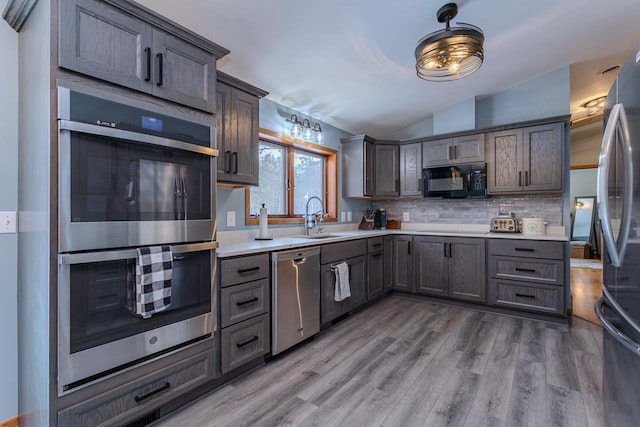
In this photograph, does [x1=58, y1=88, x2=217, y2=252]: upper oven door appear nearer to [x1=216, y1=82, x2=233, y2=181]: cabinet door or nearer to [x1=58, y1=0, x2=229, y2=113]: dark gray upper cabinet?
[x1=58, y1=0, x2=229, y2=113]: dark gray upper cabinet

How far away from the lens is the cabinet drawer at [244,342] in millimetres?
1950

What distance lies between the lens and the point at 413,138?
4.52m

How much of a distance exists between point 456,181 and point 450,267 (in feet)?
3.65

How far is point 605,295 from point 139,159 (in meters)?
2.28

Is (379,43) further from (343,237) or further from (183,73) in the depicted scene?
(343,237)

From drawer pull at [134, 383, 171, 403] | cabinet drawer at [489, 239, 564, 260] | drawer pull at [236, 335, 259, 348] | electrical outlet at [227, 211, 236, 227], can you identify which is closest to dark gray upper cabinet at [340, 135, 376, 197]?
cabinet drawer at [489, 239, 564, 260]

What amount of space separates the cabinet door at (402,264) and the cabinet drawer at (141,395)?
2.78 m

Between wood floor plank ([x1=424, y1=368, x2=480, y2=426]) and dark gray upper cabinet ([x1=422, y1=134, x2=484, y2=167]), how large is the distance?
2.65m

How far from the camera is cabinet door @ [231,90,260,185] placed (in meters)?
2.31

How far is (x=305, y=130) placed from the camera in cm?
360

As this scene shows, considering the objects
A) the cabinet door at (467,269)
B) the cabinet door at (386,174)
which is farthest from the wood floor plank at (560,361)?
the cabinet door at (386,174)

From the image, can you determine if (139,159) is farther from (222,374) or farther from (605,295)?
(605,295)

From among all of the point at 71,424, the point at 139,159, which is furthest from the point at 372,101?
the point at 71,424

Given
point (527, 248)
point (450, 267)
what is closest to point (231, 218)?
point (450, 267)
